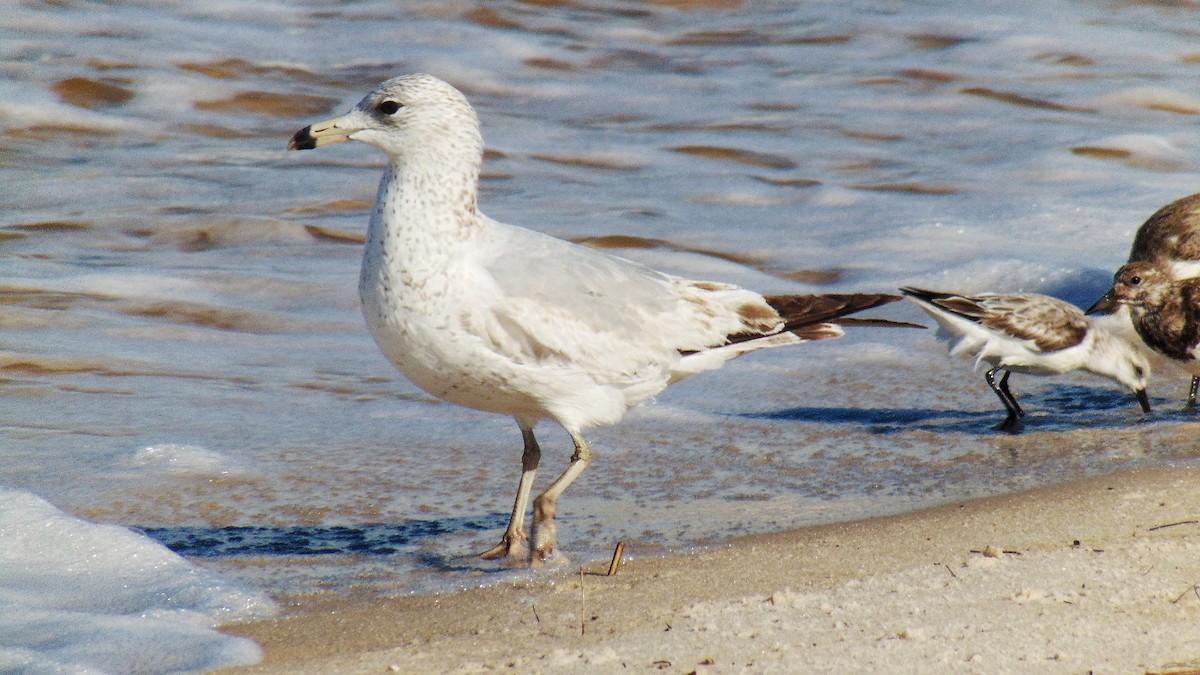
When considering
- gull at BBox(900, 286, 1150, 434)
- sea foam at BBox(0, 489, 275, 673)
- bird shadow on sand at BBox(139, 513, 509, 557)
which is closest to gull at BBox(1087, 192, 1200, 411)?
gull at BBox(900, 286, 1150, 434)

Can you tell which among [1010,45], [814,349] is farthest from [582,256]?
[1010,45]

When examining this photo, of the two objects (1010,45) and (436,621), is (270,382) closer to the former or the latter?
(436,621)

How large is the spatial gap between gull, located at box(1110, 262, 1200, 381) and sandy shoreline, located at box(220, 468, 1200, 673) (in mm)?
1819

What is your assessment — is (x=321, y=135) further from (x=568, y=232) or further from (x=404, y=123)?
(x=568, y=232)

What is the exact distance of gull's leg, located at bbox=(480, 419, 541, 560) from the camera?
459 centimetres

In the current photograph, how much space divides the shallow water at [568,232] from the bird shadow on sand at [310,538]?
16 millimetres

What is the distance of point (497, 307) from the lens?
4.50 meters

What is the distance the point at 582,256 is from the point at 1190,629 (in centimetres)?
224

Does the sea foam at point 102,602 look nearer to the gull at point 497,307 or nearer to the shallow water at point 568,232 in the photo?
the shallow water at point 568,232

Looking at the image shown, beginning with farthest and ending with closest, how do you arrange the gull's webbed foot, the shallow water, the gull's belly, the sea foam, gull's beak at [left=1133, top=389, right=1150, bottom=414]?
gull's beak at [left=1133, top=389, right=1150, bottom=414] → the shallow water → the gull's webbed foot → the gull's belly → the sea foam

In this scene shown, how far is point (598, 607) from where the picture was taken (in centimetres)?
392

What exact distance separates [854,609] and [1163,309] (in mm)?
3482

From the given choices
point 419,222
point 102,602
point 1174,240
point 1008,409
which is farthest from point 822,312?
point 1174,240

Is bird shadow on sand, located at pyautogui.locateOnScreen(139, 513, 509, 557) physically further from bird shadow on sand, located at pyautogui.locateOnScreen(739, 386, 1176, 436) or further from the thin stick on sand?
bird shadow on sand, located at pyautogui.locateOnScreen(739, 386, 1176, 436)
